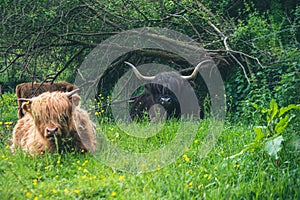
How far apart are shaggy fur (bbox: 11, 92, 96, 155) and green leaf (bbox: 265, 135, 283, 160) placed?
2.41 m

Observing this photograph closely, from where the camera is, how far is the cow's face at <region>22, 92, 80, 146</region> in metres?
5.59

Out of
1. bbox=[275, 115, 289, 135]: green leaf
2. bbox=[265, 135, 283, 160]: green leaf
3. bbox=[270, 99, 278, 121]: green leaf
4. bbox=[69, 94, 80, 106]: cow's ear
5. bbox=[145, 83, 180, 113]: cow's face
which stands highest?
bbox=[69, 94, 80, 106]: cow's ear

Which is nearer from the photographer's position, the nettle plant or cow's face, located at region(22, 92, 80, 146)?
the nettle plant

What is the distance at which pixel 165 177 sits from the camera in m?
4.50

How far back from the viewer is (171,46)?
9.09 meters

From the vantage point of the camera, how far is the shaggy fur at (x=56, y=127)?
5633mm

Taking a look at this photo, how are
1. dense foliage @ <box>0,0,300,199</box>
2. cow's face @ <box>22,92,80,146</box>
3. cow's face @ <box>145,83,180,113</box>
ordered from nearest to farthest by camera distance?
dense foliage @ <box>0,0,300,199</box> < cow's face @ <box>22,92,80,146</box> < cow's face @ <box>145,83,180,113</box>

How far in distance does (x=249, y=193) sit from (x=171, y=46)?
544 cm

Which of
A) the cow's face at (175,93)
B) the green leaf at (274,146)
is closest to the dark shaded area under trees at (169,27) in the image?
the cow's face at (175,93)

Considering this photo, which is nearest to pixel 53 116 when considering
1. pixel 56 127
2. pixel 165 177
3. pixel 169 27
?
pixel 56 127

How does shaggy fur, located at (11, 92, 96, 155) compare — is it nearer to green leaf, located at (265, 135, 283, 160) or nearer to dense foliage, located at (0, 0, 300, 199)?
dense foliage, located at (0, 0, 300, 199)

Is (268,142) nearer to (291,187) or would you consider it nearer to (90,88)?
(291,187)

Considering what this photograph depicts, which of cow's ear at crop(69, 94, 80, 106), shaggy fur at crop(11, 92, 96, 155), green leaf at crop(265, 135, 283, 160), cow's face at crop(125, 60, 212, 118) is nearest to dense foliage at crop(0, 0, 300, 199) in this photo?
green leaf at crop(265, 135, 283, 160)

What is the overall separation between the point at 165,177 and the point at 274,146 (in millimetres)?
1113
